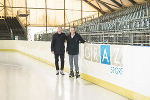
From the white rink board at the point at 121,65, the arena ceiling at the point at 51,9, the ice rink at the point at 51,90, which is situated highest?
the arena ceiling at the point at 51,9

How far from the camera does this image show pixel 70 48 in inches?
319

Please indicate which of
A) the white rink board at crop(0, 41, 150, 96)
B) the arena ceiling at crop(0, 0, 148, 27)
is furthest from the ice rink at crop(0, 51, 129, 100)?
the arena ceiling at crop(0, 0, 148, 27)

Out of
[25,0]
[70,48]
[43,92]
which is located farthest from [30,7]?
[43,92]

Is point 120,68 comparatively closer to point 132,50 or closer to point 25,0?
point 132,50

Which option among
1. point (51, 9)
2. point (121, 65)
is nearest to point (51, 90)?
point (121, 65)

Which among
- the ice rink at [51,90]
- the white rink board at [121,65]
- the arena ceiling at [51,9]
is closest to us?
the white rink board at [121,65]

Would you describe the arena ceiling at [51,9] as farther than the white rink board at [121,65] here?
Yes

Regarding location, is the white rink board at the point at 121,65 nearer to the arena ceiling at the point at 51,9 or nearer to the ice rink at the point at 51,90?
the ice rink at the point at 51,90

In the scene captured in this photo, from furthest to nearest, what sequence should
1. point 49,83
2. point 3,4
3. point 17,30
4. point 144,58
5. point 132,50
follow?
point 3,4, point 17,30, point 49,83, point 132,50, point 144,58

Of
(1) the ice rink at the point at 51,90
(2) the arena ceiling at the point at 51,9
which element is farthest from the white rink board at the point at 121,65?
(2) the arena ceiling at the point at 51,9

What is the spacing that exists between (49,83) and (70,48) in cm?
142

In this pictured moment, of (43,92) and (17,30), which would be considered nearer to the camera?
(43,92)

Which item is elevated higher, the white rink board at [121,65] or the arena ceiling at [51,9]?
the arena ceiling at [51,9]

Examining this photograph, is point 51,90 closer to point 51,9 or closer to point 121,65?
point 121,65
